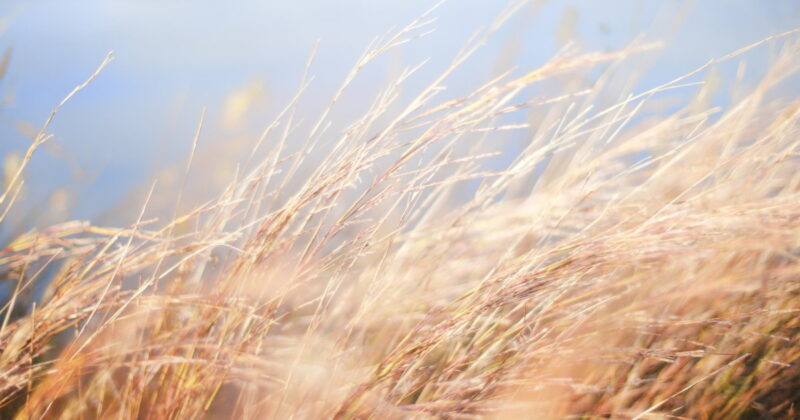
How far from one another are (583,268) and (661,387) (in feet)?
1.06

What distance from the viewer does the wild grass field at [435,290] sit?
0.70m

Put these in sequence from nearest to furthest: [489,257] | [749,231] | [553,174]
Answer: [749,231] → [489,257] → [553,174]

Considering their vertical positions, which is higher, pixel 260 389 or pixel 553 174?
pixel 553 174

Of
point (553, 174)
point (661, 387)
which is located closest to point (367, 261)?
point (553, 174)

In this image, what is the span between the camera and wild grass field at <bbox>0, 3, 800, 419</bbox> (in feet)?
2.30

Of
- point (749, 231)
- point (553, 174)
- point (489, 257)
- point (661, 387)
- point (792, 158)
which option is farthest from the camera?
point (553, 174)

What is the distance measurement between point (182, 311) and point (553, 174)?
2.91 feet

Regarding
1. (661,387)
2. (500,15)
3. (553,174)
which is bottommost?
(661,387)

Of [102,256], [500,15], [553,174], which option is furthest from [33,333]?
[553,174]

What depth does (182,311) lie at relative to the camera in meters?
0.80

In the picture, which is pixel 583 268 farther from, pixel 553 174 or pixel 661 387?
pixel 553 174

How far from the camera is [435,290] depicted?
37.4 inches

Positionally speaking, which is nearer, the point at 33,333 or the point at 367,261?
the point at 33,333

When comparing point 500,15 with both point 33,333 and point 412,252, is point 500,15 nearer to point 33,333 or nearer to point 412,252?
point 412,252
